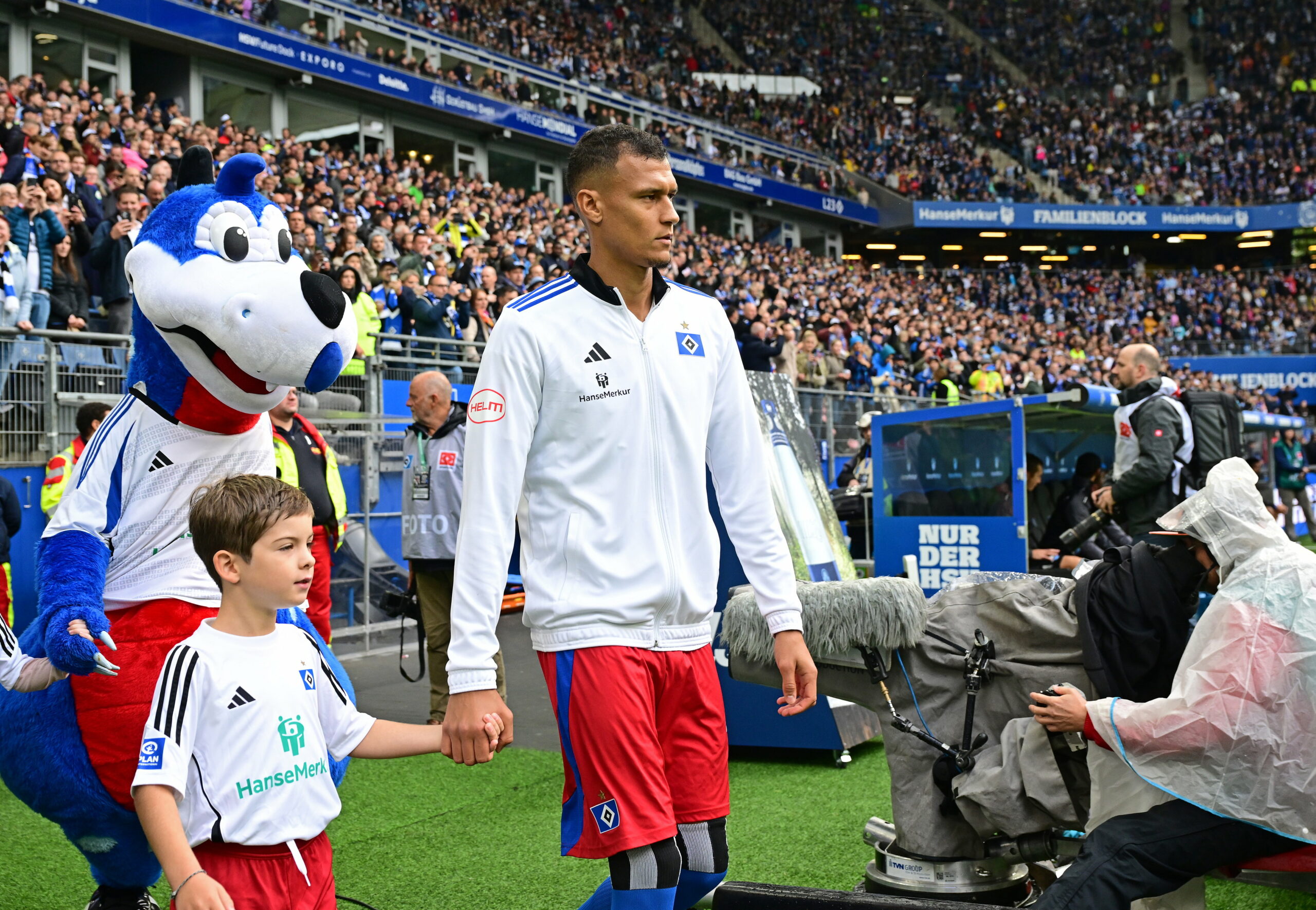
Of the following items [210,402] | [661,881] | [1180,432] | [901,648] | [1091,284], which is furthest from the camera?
[1091,284]

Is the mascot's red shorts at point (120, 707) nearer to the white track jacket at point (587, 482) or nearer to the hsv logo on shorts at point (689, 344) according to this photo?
the white track jacket at point (587, 482)

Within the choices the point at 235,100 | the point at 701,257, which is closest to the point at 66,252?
the point at 235,100

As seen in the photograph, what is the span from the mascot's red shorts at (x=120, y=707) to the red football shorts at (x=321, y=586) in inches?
113

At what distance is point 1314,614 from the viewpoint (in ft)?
9.66

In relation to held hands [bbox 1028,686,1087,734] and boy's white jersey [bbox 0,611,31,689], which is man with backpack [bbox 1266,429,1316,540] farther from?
boy's white jersey [bbox 0,611,31,689]

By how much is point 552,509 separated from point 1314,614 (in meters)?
1.86

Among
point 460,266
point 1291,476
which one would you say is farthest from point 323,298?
point 1291,476

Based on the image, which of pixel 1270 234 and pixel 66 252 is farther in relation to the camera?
pixel 1270 234

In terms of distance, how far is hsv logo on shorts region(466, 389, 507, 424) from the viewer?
2594mm

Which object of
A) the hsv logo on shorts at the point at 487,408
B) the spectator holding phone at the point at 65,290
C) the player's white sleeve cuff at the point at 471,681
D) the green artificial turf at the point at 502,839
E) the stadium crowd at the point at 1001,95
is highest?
the stadium crowd at the point at 1001,95

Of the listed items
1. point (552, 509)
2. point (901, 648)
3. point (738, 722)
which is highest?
point (552, 509)

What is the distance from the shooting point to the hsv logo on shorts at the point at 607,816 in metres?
2.47

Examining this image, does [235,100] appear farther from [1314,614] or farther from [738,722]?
[1314,614]

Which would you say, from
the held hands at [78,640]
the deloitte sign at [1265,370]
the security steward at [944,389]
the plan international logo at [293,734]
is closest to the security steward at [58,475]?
the held hands at [78,640]
